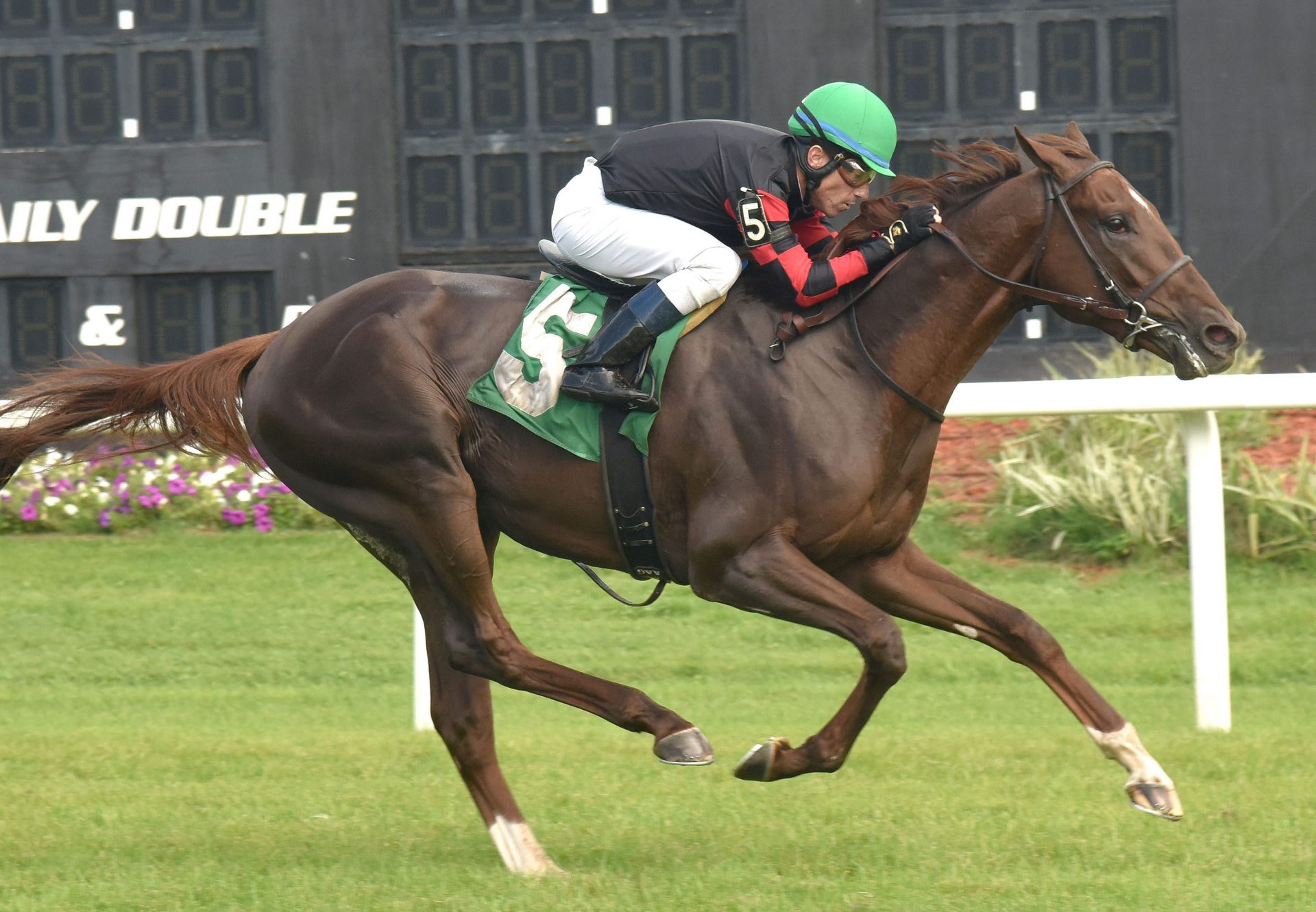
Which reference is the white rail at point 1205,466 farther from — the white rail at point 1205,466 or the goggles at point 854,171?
the goggles at point 854,171

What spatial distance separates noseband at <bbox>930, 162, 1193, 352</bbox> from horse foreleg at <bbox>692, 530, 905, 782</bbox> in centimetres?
81

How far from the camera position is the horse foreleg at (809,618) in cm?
397

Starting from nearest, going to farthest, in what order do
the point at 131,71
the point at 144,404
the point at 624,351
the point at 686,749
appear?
1. the point at 686,749
2. the point at 624,351
3. the point at 144,404
4. the point at 131,71

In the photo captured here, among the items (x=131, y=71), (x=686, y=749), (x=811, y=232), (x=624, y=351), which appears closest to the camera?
(x=686, y=749)

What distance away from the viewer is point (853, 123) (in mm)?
4176

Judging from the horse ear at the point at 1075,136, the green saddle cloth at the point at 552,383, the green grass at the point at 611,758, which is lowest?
the green grass at the point at 611,758

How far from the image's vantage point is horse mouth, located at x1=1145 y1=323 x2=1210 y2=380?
3898 mm

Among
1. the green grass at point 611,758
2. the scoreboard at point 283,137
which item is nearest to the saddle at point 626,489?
the green grass at point 611,758

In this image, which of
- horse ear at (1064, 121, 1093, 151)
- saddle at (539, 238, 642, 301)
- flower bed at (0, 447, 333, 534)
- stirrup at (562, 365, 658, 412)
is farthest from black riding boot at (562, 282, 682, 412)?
flower bed at (0, 447, 333, 534)

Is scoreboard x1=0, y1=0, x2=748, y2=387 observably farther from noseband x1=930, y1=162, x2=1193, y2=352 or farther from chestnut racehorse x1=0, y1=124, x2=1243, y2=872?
noseband x1=930, y1=162, x2=1193, y2=352

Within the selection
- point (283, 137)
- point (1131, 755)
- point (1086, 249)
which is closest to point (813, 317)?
point (1086, 249)

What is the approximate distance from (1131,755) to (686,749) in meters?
1.02

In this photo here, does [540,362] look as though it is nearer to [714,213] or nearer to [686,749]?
[714,213]

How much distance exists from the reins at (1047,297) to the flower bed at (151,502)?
5.51 meters
